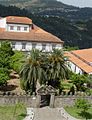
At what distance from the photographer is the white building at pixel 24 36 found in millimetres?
82062

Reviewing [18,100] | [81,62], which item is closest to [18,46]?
[81,62]

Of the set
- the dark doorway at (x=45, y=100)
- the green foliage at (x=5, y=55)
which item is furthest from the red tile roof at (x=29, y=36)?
the dark doorway at (x=45, y=100)

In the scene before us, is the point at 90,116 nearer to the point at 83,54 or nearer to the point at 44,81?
the point at 44,81

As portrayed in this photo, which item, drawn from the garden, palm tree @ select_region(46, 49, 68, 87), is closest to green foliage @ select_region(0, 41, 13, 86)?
the garden

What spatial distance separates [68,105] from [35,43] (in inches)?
1144

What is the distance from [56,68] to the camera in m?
57.5

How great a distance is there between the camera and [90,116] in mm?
52375

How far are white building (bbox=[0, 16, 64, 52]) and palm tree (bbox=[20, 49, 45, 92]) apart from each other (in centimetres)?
2468

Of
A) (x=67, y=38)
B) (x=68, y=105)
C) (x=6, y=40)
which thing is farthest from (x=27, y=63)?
(x=67, y=38)

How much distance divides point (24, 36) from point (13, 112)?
3399cm

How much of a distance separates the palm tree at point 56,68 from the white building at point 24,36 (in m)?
24.2

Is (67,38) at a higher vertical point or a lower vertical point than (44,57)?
lower

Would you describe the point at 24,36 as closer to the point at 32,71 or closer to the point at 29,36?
the point at 29,36

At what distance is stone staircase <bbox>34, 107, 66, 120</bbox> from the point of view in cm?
5050
